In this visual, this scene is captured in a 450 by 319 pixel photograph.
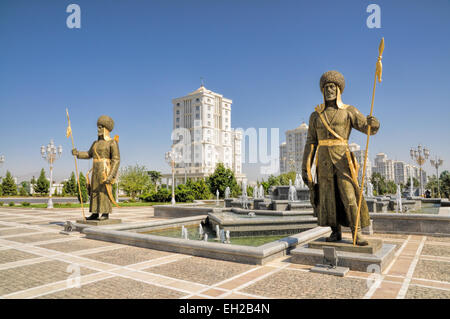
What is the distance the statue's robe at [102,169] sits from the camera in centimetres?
912

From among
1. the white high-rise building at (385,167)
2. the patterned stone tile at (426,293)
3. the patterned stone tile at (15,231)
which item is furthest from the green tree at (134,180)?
the white high-rise building at (385,167)

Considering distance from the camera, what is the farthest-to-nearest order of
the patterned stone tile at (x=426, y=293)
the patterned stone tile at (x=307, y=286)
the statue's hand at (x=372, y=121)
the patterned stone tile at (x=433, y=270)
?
the statue's hand at (x=372, y=121), the patterned stone tile at (x=433, y=270), the patterned stone tile at (x=307, y=286), the patterned stone tile at (x=426, y=293)

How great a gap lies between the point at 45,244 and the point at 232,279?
221 inches

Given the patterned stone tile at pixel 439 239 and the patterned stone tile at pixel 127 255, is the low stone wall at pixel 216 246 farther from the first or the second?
the patterned stone tile at pixel 439 239

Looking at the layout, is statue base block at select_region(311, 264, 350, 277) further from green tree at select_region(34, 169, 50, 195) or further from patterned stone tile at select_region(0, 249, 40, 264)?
green tree at select_region(34, 169, 50, 195)

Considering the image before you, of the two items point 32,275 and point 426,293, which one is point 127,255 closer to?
point 32,275

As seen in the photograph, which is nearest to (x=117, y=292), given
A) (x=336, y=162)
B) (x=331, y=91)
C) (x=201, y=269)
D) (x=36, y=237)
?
(x=201, y=269)

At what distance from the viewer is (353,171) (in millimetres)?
4910

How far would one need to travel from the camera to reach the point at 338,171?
4996mm

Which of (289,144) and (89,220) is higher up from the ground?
(289,144)

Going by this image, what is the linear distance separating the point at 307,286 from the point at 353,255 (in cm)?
128
